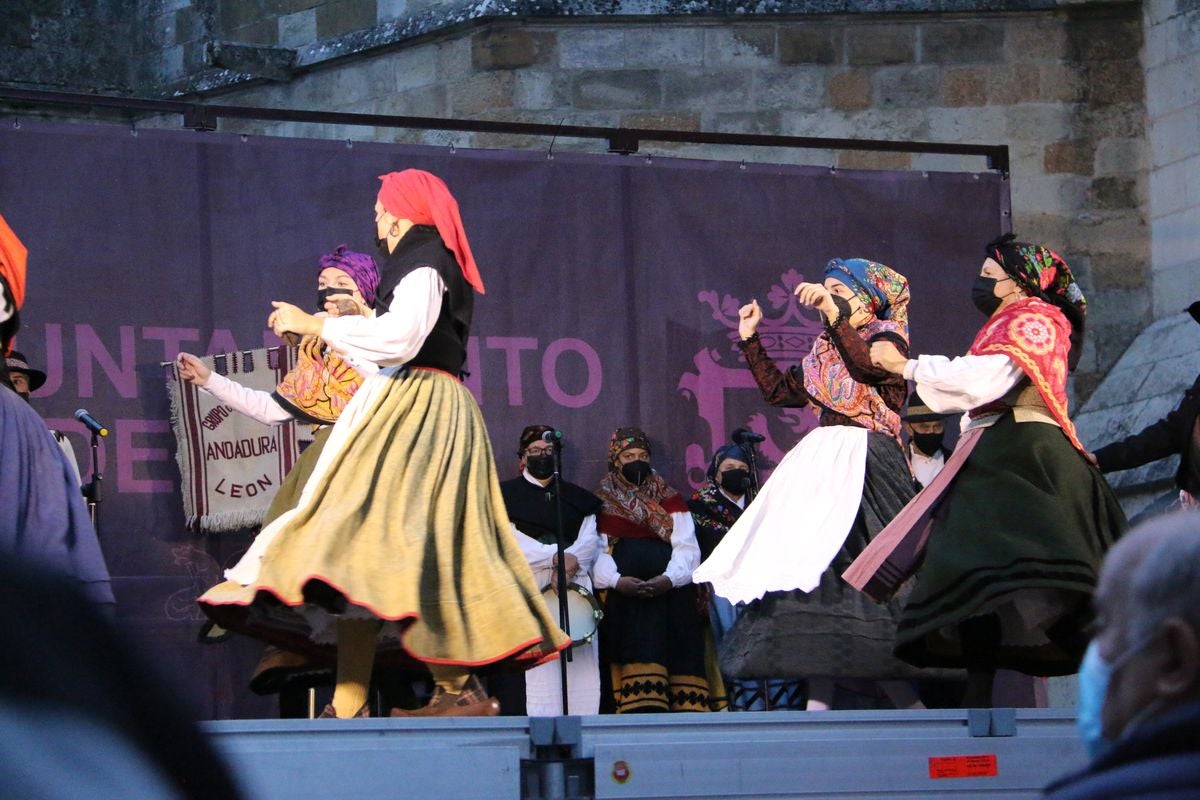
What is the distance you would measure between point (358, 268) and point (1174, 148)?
5000 millimetres

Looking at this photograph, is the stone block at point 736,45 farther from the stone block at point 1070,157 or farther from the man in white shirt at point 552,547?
the man in white shirt at point 552,547

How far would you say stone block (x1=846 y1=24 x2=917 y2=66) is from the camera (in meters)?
9.70

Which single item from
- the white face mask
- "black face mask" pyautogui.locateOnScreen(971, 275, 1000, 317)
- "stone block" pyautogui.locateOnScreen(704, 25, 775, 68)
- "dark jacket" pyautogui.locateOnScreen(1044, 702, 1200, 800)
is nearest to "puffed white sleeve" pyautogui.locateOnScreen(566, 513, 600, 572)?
"black face mask" pyautogui.locateOnScreen(971, 275, 1000, 317)

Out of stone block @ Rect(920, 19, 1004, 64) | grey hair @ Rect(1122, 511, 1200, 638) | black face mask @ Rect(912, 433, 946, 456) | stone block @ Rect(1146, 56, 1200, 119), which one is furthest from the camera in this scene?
stone block @ Rect(920, 19, 1004, 64)

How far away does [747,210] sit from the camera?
26.7ft

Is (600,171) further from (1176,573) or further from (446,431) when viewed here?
(1176,573)

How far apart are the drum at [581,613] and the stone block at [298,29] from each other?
422cm

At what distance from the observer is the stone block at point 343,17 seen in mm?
10086

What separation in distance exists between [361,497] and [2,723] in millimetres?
3782

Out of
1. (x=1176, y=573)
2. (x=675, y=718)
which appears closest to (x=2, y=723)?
(x=1176, y=573)

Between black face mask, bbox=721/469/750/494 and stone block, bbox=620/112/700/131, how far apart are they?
94.7 inches

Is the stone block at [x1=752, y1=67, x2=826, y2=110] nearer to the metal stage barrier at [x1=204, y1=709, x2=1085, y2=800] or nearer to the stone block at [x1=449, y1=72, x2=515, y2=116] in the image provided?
the stone block at [x1=449, y1=72, x2=515, y2=116]

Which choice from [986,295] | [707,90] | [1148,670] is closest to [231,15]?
[707,90]

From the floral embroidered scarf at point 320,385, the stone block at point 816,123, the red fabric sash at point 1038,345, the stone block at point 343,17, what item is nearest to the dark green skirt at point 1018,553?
the red fabric sash at point 1038,345
